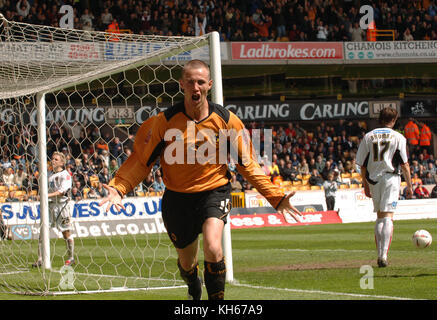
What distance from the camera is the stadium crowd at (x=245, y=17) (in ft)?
93.2

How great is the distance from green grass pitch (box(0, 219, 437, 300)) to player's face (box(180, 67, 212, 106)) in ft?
7.22

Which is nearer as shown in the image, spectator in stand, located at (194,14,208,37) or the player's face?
the player's face

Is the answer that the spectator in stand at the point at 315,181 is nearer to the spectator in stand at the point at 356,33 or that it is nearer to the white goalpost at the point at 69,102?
the spectator in stand at the point at 356,33

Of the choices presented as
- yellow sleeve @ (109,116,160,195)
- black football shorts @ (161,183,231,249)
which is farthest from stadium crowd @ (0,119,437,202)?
black football shorts @ (161,183,231,249)

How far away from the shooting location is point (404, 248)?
1238 centimetres

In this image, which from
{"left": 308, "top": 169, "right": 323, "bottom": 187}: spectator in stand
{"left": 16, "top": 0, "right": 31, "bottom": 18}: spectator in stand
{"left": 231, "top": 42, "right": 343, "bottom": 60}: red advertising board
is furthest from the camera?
{"left": 231, "top": 42, "right": 343, "bottom": 60}: red advertising board

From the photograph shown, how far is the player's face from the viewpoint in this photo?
Answer: 5.66 m

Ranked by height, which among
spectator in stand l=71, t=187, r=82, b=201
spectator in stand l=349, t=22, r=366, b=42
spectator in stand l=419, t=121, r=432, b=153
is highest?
spectator in stand l=349, t=22, r=366, b=42

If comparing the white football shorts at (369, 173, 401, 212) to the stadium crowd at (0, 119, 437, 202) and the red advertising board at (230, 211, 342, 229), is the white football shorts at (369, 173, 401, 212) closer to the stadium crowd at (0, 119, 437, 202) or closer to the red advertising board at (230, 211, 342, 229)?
the stadium crowd at (0, 119, 437, 202)

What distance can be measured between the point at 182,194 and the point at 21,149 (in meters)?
6.49

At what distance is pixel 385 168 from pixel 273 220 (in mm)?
13131

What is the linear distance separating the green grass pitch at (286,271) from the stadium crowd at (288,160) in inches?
66.1

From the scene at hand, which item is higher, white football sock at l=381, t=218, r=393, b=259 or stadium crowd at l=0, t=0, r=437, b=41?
stadium crowd at l=0, t=0, r=437, b=41

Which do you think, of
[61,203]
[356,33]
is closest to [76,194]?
[61,203]
